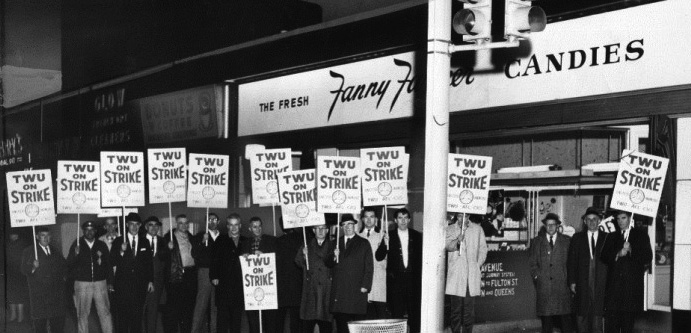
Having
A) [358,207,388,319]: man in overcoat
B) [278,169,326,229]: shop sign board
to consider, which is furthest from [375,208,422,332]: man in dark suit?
[278,169,326,229]: shop sign board

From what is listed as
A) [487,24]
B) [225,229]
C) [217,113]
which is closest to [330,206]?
[225,229]

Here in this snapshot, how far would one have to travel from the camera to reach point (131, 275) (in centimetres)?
1434

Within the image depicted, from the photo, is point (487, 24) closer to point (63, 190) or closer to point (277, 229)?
point (63, 190)

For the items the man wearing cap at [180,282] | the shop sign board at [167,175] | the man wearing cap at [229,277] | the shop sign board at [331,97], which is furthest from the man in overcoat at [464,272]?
the shop sign board at [167,175]

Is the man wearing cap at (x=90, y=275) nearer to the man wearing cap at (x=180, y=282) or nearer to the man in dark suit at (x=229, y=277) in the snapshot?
the man wearing cap at (x=180, y=282)

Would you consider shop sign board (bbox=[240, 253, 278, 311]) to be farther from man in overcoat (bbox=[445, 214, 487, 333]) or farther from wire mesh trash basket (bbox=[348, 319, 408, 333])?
wire mesh trash basket (bbox=[348, 319, 408, 333])

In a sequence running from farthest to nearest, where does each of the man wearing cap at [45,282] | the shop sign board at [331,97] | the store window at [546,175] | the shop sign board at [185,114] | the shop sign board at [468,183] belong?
the shop sign board at [185,114], the shop sign board at [331,97], the store window at [546,175], the man wearing cap at [45,282], the shop sign board at [468,183]

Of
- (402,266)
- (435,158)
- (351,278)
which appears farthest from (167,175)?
(435,158)

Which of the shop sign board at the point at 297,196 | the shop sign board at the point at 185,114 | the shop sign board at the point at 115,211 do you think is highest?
the shop sign board at the point at 185,114

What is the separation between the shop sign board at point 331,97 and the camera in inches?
605

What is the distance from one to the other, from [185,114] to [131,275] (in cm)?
374

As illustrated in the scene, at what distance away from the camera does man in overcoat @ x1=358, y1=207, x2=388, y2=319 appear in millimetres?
13914

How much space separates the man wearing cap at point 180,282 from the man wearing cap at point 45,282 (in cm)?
150

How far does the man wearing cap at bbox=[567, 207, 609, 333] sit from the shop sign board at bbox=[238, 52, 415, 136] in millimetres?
3327
